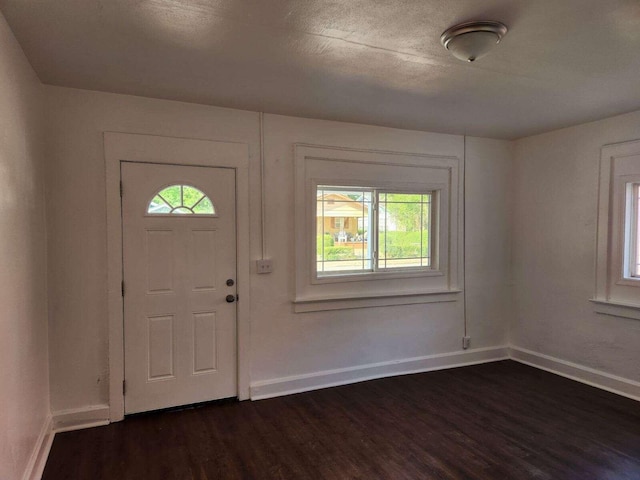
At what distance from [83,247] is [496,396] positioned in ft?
11.5

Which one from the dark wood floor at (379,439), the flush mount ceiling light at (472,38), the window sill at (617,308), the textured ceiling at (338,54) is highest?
the textured ceiling at (338,54)

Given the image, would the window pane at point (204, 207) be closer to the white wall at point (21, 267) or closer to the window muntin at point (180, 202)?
the window muntin at point (180, 202)

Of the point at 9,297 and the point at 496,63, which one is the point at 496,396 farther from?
the point at 9,297

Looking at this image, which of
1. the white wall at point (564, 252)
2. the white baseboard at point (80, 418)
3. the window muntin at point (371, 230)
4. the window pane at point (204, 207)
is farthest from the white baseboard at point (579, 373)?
the white baseboard at point (80, 418)

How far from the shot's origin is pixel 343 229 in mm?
3760

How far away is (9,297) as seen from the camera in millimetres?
1892

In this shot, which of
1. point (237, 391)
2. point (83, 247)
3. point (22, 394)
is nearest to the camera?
point (22, 394)

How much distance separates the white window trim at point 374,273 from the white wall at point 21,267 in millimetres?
1845

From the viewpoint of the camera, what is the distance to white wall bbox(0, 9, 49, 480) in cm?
181

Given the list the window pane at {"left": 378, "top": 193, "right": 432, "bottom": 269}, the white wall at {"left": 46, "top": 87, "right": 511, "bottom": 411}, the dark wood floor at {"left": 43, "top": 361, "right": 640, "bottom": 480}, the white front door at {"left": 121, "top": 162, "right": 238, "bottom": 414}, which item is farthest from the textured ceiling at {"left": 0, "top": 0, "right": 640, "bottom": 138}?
the dark wood floor at {"left": 43, "top": 361, "right": 640, "bottom": 480}

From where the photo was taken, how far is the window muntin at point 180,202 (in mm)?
3028

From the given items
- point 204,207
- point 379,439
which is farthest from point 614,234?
point 204,207

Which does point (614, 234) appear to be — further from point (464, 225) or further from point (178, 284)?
point (178, 284)

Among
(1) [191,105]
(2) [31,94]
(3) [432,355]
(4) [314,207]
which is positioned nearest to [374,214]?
(4) [314,207]
